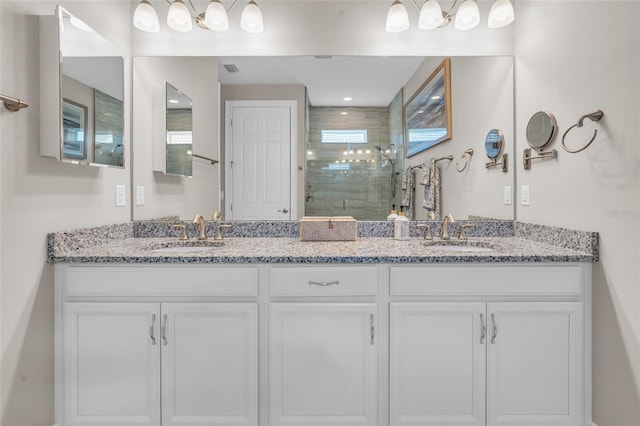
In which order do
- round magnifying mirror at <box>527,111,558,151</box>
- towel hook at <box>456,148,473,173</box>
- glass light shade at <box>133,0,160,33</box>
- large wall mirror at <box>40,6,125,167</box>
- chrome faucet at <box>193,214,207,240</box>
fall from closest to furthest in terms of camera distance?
1. large wall mirror at <box>40,6,125,167</box>
2. round magnifying mirror at <box>527,111,558,151</box>
3. glass light shade at <box>133,0,160,33</box>
4. chrome faucet at <box>193,214,207,240</box>
5. towel hook at <box>456,148,473,173</box>

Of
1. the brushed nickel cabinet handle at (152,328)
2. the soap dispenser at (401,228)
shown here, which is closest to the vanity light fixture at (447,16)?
the soap dispenser at (401,228)

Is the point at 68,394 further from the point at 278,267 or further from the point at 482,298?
the point at 482,298

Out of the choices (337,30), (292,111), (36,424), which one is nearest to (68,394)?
(36,424)

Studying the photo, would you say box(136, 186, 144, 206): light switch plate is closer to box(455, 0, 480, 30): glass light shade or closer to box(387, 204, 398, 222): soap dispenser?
box(387, 204, 398, 222): soap dispenser

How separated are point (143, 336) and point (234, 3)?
183 cm

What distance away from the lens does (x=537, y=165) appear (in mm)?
1949

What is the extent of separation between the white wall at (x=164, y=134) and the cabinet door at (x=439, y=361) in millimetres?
1307

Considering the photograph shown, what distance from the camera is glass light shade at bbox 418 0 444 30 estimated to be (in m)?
2.00

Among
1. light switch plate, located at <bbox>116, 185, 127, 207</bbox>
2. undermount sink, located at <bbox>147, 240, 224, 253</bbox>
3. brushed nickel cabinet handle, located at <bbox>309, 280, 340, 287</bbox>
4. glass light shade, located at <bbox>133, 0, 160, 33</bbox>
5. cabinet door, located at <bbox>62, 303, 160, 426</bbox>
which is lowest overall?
cabinet door, located at <bbox>62, 303, 160, 426</bbox>

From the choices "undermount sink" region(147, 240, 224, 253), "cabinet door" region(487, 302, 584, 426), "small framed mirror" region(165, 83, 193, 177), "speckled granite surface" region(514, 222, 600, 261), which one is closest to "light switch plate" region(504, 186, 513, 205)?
"speckled granite surface" region(514, 222, 600, 261)

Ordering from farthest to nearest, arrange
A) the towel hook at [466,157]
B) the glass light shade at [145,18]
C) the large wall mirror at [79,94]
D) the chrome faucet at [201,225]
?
the towel hook at [466,157]
the chrome faucet at [201,225]
the glass light shade at [145,18]
the large wall mirror at [79,94]

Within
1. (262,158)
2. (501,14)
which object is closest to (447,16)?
(501,14)

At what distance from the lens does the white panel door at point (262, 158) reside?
2.14m

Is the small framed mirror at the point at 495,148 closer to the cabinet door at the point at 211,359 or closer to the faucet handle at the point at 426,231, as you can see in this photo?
the faucet handle at the point at 426,231
